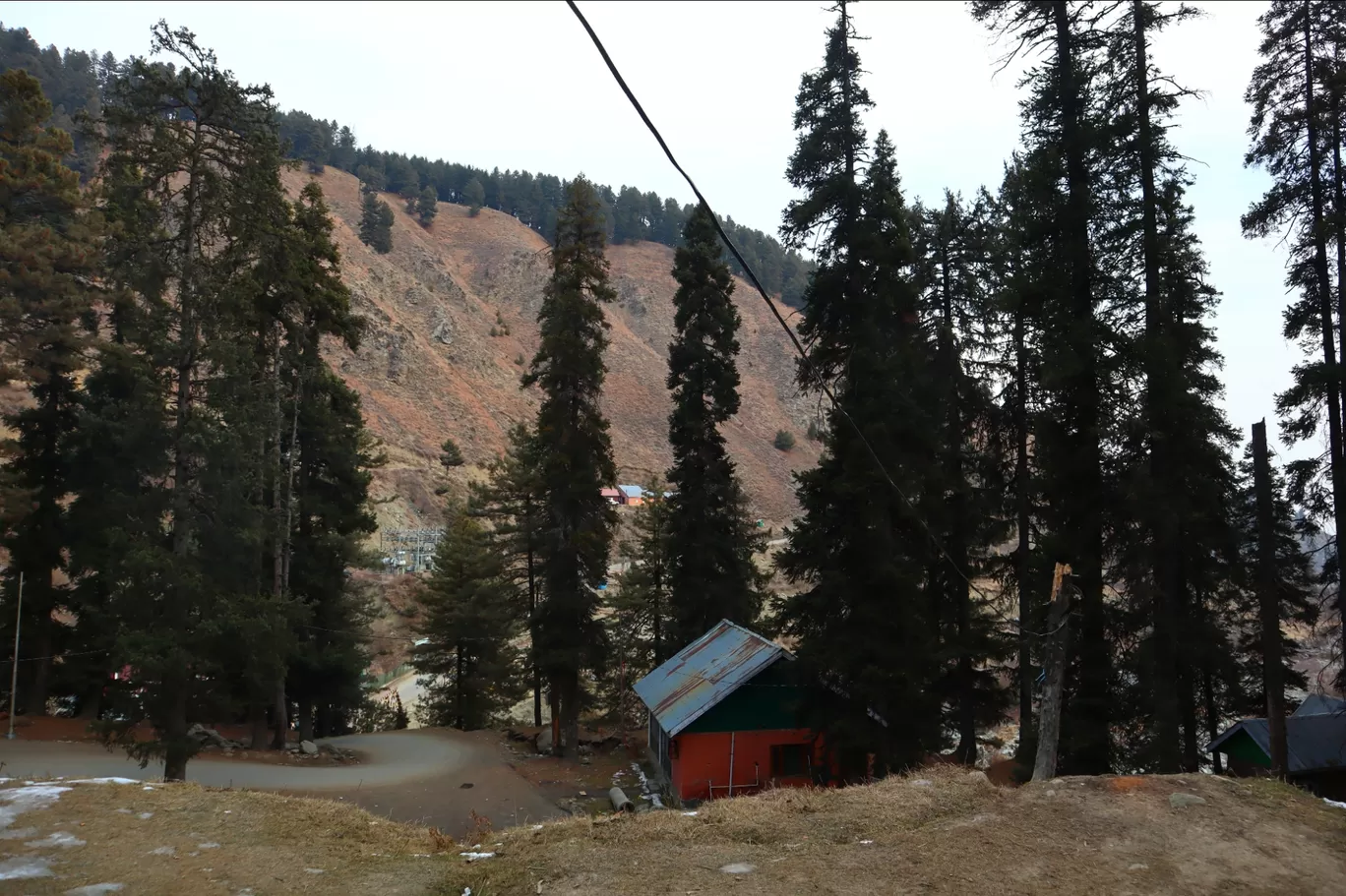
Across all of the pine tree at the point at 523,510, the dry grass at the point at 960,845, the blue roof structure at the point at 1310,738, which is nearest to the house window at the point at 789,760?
the pine tree at the point at 523,510

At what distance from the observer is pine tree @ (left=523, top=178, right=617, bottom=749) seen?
2684 centimetres

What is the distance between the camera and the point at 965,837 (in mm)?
8031

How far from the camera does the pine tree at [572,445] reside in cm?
2684

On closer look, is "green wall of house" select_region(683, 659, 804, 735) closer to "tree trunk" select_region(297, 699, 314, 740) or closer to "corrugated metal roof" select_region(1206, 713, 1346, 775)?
"corrugated metal roof" select_region(1206, 713, 1346, 775)

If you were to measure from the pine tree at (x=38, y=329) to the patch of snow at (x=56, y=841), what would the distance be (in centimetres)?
1697

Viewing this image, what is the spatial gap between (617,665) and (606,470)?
9.47 m

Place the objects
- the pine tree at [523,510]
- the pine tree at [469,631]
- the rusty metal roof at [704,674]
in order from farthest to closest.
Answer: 1. the pine tree at [469,631]
2. the pine tree at [523,510]
3. the rusty metal roof at [704,674]

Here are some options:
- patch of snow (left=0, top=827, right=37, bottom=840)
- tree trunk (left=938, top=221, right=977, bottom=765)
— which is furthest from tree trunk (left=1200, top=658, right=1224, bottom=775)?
patch of snow (left=0, top=827, right=37, bottom=840)

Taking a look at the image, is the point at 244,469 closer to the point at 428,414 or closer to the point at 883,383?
the point at 883,383

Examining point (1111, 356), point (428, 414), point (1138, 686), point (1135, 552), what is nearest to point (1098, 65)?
point (1111, 356)

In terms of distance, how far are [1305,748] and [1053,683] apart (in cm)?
1554

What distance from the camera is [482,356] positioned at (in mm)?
99625

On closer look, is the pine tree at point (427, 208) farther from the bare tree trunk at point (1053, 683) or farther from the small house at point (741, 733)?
the bare tree trunk at point (1053, 683)

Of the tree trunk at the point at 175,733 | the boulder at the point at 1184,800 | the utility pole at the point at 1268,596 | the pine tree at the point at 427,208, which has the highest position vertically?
the pine tree at the point at 427,208
